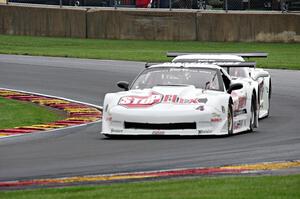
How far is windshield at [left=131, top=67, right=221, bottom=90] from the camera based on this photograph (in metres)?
17.7

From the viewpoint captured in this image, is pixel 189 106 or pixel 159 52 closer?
pixel 189 106

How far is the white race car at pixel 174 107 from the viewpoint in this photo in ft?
53.9

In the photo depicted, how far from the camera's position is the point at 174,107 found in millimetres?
16516

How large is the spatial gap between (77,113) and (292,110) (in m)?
4.40

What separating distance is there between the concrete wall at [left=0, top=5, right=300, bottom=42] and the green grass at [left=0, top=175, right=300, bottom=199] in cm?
3161

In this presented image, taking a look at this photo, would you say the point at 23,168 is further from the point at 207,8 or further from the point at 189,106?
the point at 207,8

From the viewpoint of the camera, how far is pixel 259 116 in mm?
20688

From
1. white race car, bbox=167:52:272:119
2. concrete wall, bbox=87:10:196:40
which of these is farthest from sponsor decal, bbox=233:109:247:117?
concrete wall, bbox=87:10:196:40

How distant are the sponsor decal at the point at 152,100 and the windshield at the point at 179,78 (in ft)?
2.84

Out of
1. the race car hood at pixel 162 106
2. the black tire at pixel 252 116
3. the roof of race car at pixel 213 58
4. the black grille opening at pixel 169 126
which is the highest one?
the roof of race car at pixel 213 58

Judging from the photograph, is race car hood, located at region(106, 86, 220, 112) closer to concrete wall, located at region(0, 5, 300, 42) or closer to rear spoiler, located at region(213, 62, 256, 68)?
rear spoiler, located at region(213, 62, 256, 68)

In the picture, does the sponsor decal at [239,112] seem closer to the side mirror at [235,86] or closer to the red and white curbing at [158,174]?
the side mirror at [235,86]

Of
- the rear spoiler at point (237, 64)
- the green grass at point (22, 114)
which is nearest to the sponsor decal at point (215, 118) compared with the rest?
the rear spoiler at point (237, 64)

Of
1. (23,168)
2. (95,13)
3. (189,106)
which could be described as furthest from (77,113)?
(95,13)
